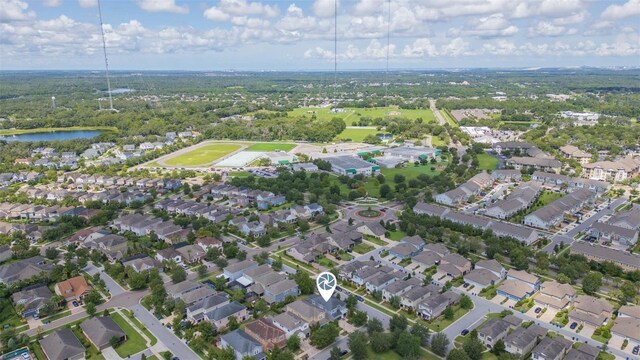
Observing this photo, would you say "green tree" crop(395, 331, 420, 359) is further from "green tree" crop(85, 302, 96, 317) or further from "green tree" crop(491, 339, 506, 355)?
"green tree" crop(85, 302, 96, 317)

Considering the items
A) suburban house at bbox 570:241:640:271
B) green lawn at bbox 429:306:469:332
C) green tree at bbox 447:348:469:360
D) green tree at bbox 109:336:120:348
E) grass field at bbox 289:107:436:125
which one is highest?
grass field at bbox 289:107:436:125

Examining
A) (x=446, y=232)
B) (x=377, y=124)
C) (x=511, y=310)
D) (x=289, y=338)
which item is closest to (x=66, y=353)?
(x=289, y=338)

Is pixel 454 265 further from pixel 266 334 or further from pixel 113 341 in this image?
pixel 113 341

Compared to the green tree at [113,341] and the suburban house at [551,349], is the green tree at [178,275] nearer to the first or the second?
the green tree at [113,341]

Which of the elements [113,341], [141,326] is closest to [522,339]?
[141,326]

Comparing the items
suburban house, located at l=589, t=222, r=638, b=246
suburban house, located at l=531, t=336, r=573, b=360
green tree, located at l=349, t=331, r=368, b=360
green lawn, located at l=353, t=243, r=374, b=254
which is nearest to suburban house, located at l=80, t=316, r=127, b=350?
green tree, located at l=349, t=331, r=368, b=360

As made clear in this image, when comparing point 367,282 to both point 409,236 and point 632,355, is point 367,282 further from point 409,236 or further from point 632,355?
point 632,355

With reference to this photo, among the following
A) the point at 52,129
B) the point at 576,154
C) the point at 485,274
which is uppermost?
the point at 52,129
